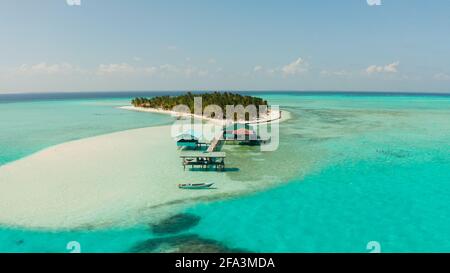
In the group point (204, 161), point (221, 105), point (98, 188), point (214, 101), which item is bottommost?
point (98, 188)

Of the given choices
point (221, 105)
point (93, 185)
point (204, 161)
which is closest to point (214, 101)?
point (221, 105)

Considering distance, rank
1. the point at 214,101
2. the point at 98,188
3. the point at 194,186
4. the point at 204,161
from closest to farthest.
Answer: the point at 98,188
the point at 194,186
the point at 204,161
the point at 214,101

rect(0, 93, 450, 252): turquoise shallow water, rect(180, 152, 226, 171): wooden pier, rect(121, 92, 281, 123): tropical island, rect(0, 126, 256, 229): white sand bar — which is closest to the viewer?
rect(0, 93, 450, 252): turquoise shallow water

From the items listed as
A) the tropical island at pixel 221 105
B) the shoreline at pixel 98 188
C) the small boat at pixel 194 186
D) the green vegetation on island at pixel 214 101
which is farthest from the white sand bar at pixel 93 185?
the green vegetation on island at pixel 214 101

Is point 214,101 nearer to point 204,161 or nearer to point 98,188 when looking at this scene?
point 204,161

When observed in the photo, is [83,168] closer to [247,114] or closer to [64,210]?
[64,210]

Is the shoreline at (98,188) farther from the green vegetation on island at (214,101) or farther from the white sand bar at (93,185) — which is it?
the green vegetation on island at (214,101)

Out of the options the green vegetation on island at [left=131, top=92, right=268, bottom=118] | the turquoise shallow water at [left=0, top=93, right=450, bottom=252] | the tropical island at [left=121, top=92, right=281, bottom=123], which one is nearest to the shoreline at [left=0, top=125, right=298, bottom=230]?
the turquoise shallow water at [left=0, top=93, right=450, bottom=252]

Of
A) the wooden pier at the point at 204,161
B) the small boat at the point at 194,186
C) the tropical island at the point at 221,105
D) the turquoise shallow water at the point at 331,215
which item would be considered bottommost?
the turquoise shallow water at the point at 331,215

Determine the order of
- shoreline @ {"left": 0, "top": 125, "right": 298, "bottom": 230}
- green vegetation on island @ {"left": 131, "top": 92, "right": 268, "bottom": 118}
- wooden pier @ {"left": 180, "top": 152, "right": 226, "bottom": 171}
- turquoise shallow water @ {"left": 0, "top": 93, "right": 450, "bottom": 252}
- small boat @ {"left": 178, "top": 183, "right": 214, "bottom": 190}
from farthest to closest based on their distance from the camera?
1. green vegetation on island @ {"left": 131, "top": 92, "right": 268, "bottom": 118}
2. wooden pier @ {"left": 180, "top": 152, "right": 226, "bottom": 171}
3. small boat @ {"left": 178, "top": 183, "right": 214, "bottom": 190}
4. shoreline @ {"left": 0, "top": 125, "right": 298, "bottom": 230}
5. turquoise shallow water @ {"left": 0, "top": 93, "right": 450, "bottom": 252}

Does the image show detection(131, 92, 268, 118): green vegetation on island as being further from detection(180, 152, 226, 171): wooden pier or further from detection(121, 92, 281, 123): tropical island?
detection(180, 152, 226, 171): wooden pier

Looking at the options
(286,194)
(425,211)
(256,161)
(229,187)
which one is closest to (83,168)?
(229,187)
